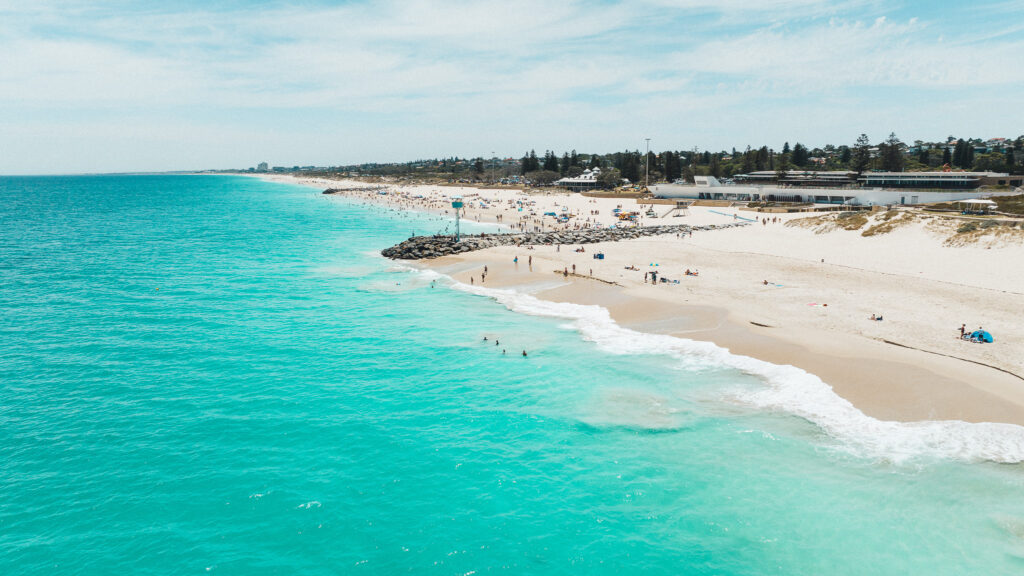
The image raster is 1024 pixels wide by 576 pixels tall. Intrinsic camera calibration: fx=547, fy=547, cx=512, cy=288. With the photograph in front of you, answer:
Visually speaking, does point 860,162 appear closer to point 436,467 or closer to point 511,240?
point 511,240

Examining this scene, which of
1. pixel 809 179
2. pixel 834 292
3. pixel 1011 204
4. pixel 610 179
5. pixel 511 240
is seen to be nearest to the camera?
Result: pixel 834 292

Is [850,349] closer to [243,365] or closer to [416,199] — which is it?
[243,365]

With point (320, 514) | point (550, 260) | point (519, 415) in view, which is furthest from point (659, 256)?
point (320, 514)

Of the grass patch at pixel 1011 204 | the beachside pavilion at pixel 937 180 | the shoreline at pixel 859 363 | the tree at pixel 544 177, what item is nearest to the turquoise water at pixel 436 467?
the shoreline at pixel 859 363

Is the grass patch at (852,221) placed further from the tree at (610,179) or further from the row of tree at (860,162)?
the tree at (610,179)

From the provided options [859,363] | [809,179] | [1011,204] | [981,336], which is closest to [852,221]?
[1011,204]

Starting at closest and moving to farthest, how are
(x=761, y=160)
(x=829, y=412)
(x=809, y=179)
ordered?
(x=829, y=412)
(x=809, y=179)
(x=761, y=160)
